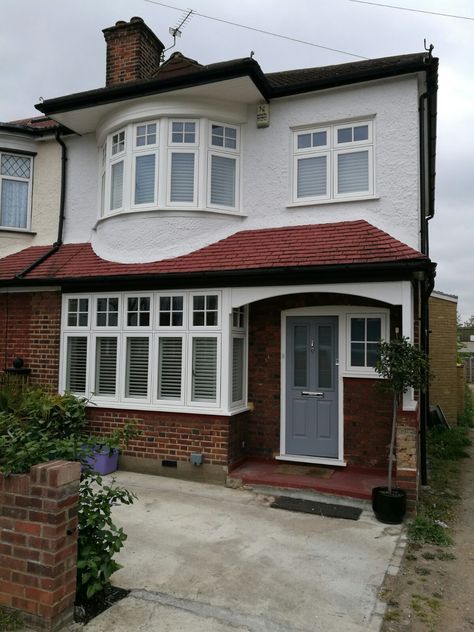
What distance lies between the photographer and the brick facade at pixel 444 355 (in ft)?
42.4

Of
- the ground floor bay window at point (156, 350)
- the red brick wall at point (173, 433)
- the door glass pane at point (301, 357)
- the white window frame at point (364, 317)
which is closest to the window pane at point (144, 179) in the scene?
the ground floor bay window at point (156, 350)

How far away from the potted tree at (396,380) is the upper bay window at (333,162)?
2.72 metres

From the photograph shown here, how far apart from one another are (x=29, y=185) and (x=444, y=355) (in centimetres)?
1089

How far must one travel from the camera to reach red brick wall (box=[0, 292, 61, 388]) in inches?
332

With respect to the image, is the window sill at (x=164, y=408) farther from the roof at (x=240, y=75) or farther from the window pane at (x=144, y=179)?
the roof at (x=240, y=75)

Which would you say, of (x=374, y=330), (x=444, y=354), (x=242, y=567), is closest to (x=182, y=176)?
(x=374, y=330)

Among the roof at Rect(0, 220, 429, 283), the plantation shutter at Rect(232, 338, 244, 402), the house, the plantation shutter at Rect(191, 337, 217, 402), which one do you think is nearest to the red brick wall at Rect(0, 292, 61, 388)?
the house

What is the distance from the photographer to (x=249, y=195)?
8.12 m

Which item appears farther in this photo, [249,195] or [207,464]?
[249,195]

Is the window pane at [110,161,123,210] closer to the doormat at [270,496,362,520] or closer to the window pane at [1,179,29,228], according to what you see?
the window pane at [1,179,29,228]

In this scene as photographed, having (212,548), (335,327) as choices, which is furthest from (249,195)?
(212,548)

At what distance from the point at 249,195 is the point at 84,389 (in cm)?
424

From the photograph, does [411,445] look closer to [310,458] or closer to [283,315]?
[310,458]

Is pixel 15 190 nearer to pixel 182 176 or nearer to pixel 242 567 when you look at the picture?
pixel 182 176
